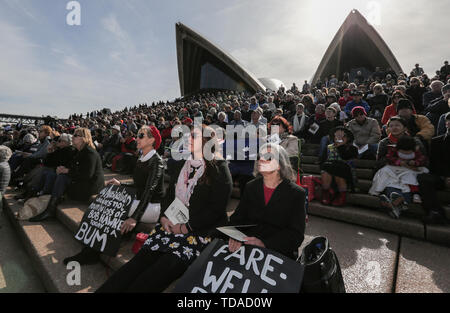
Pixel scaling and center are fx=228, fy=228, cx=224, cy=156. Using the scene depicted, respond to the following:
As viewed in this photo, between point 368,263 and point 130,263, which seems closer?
point 130,263

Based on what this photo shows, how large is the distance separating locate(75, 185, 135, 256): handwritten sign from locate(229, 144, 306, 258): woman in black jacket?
135 cm

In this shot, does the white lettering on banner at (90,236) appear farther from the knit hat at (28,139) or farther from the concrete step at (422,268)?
the knit hat at (28,139)

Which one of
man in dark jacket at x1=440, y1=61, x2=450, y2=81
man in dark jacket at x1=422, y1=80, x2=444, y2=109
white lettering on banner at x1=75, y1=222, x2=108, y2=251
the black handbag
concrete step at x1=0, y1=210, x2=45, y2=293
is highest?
man in dark jacket at x1=440, y1=61, x2=450, y2=81

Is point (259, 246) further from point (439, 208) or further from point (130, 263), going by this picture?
point (439, 208)

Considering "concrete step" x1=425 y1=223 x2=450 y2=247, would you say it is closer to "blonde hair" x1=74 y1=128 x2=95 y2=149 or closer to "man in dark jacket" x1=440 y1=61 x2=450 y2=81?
"blonde hair" x1=74 y1=128 x2=95 y2=149

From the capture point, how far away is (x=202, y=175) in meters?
2.35

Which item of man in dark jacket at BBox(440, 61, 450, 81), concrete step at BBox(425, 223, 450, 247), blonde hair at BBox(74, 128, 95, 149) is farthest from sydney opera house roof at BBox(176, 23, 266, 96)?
concrete step at BBox(425, 223, 450, 247)

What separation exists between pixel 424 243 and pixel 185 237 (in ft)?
8.49

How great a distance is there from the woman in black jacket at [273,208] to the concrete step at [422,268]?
92cm

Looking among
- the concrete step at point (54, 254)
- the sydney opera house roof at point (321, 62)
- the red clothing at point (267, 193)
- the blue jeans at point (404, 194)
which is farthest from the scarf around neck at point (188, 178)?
the sydney opera house roof at point (321, 62)

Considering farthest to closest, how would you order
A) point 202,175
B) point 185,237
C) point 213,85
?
point 213,85, point 202,175, point 185,237

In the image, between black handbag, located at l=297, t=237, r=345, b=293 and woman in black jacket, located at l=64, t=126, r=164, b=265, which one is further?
woman in black jacket, located at l=64, t=126, r=164, b=265

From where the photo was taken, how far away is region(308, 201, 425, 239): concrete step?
8.63ft
